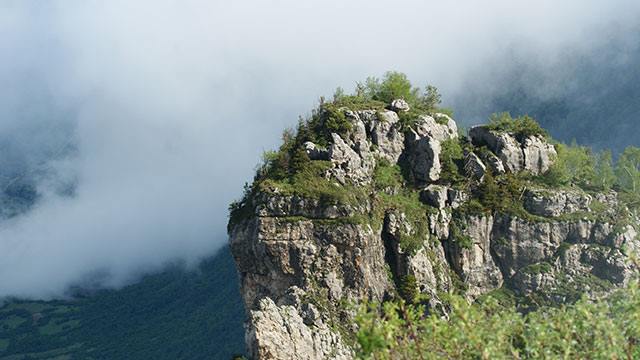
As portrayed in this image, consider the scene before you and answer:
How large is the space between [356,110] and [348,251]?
3100 cm

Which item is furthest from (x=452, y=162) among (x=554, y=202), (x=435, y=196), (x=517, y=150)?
(x=554, y=202)

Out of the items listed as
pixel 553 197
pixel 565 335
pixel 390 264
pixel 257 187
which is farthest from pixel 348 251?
pixel 565 335

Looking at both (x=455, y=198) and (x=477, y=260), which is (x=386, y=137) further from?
(x=477, y=260)

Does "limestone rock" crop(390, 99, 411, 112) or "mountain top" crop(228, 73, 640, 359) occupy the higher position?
"limestone rock" crop(390, 99, 411, 112)

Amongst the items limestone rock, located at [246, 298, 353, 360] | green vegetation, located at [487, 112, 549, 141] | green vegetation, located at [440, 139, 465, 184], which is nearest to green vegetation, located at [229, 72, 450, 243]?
green vegetation, located at [440, 139, 465, 184]

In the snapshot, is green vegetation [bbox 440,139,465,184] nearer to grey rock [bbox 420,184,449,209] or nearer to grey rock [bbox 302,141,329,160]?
grey rock [bbox 420,184,449,209]

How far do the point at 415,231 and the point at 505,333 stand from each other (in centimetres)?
7983

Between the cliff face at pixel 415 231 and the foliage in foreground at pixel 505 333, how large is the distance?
61.1 meters

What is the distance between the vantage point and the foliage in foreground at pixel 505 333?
36.0 m

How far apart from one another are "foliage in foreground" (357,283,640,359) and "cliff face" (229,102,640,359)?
61101 mm

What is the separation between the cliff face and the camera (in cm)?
10925

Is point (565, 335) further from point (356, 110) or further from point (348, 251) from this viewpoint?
point (356, 110)

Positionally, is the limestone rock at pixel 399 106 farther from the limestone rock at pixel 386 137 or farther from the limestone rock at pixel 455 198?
the limestone rock at pixel 455 198

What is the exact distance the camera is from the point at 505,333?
38.8 m
